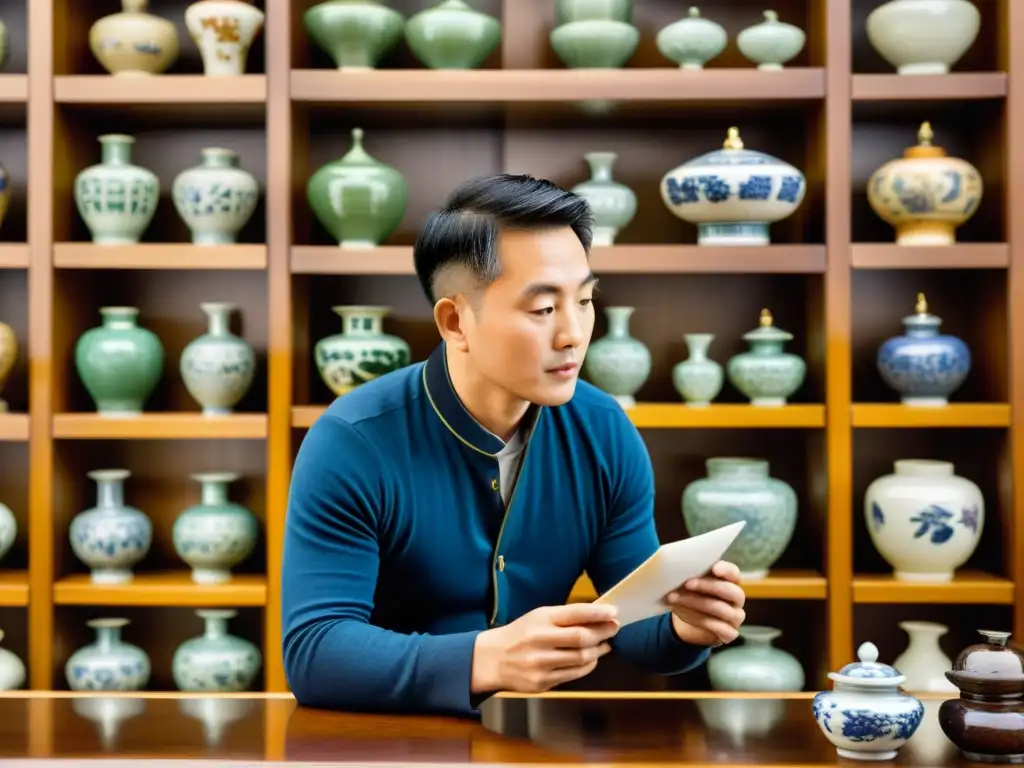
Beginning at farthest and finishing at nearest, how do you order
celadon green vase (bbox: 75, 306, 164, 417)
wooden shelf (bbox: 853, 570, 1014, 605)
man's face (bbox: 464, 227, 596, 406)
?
celadon green vase (bbox: 75, 306, 164, 417) → wooden shelf (bbox: 853, 570, 1014, 605) → man's face (bbox: 464, 227, 596, 406)

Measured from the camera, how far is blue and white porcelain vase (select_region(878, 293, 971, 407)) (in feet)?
9.53

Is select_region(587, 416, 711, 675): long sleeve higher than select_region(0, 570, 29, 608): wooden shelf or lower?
higher

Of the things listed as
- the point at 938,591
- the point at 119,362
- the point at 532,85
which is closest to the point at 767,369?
the point at 938,591

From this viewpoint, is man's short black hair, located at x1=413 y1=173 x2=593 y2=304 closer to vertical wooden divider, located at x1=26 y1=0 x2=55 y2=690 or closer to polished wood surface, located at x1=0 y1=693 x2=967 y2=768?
polished wood surface, located at x1=0 y1=693 x2=967 y2=768

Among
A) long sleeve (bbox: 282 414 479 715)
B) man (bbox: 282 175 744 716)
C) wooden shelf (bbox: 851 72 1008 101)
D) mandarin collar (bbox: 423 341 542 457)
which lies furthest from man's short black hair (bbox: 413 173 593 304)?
wooden shelf (bbox: 851 72 1008 101)

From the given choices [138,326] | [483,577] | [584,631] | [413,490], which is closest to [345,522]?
[413,490]

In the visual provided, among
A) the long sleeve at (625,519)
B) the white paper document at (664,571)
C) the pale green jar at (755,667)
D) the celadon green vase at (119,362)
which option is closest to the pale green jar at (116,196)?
the celadon green vase at (119,362)

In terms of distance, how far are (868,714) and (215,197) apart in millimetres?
2182

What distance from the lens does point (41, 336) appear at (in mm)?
2934

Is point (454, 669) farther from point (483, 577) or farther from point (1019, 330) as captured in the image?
point (1019, 330)

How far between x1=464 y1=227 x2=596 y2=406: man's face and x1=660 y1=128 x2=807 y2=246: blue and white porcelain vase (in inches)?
54.0

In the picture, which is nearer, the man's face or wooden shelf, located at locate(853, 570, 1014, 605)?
the man's face

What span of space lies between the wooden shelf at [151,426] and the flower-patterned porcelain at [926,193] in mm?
1610

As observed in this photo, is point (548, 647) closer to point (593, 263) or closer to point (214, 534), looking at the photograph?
point (593, 263)
